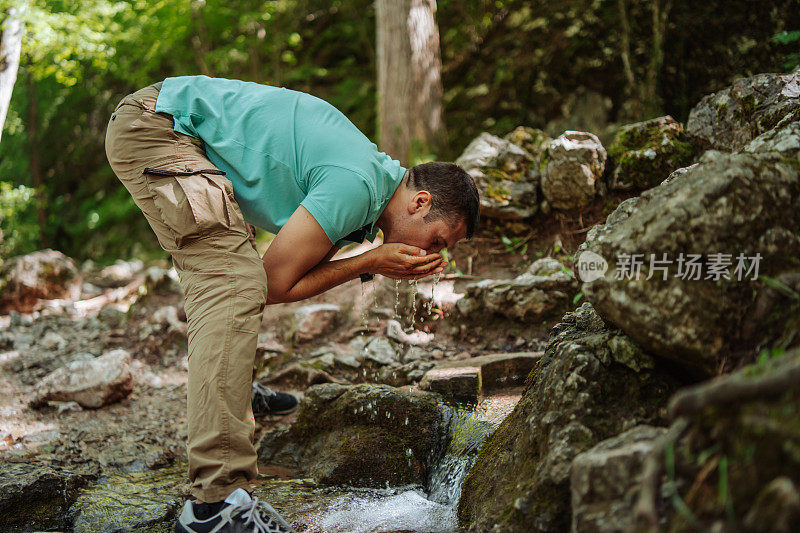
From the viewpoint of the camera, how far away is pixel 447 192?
114 inches

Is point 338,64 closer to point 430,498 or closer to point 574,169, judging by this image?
point 574,169

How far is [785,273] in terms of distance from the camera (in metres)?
1.81

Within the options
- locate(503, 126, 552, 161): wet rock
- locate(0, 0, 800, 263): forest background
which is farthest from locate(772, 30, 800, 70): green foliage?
locate(503, 126, 552, 161): wet rock

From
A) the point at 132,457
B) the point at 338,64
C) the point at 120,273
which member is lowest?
the point at 120,273

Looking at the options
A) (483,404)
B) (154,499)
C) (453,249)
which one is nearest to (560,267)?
(453,249)

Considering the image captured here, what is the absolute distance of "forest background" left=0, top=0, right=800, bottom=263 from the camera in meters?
6.02

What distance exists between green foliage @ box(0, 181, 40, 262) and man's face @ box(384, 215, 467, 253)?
8.46 metres

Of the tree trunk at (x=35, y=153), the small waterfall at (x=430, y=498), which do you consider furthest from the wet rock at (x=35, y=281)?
the small waterfall at (x=430, y=498)

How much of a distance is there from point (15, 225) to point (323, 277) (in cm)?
906

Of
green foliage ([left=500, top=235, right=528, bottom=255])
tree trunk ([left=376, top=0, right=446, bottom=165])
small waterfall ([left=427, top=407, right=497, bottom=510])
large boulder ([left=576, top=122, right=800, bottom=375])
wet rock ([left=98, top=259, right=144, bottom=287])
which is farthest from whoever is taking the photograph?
wet rock ([left=98, top=259, right=144, bottom=287])

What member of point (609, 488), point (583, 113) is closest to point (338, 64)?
point (583, 113)

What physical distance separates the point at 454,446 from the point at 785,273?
5.85 ft

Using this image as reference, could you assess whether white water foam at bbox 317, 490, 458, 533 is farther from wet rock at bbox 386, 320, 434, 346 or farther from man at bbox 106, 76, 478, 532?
wet rock at bbox 386, 320, 434, 346

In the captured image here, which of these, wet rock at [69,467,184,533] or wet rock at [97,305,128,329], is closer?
wet rock at [69,467,184,533]
